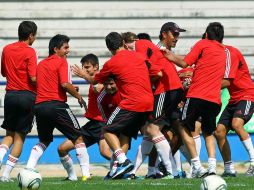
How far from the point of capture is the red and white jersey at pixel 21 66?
46.5ft

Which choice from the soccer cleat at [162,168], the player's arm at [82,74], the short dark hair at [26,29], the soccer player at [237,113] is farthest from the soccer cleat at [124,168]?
the short dark hair at [26,29]

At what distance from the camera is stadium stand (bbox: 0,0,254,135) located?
65.7 ft

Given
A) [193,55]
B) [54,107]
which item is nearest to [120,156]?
[54,107]

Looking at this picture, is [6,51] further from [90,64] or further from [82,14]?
[82,14]

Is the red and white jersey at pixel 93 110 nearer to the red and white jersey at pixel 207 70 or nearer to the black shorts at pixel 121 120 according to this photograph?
the black shorts at pixel 121 120

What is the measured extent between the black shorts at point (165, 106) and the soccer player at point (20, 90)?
Result: 1.64 m

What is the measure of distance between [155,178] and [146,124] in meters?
0.80

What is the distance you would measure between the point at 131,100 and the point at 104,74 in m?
0.48

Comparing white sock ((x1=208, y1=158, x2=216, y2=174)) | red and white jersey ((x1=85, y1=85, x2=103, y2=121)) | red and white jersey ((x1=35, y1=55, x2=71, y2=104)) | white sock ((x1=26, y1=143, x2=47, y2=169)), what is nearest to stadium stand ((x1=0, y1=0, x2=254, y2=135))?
red and white jersey ((x1=85, y1=85, x2=103, y2=121))

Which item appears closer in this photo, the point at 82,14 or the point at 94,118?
the point at 94,118

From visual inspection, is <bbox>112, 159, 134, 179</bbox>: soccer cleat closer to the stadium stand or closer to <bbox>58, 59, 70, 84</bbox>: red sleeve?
<bbox>58, 59, 70, 84</bbox>: red sleeve

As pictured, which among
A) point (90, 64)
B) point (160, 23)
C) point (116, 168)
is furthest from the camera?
point (160, 23)

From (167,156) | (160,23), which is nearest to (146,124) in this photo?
(167,156)

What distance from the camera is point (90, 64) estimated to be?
1501cm
